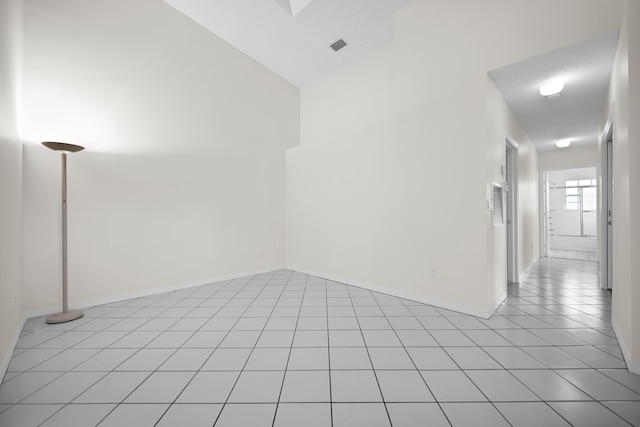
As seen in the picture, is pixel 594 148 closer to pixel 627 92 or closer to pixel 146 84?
pixel 627 92

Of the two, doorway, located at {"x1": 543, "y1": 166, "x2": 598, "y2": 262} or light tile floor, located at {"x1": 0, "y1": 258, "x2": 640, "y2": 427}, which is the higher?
doorway, located at {"x1": 543, "y1": 166, "x2": 598, "y2": 262}

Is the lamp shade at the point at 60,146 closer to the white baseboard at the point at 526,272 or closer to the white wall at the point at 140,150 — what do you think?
the white wall at the point at 140,150

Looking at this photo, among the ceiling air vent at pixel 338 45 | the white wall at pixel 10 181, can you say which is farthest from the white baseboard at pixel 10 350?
the ceiling air vent at pixel 338 45

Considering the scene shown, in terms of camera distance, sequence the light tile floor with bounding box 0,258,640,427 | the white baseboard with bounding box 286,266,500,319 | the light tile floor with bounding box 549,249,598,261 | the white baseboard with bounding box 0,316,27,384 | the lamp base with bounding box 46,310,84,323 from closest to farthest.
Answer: the light tile floor with bounding box 0,258,640,427 < the white baseboard with bounding box 0,316,27,384 < the lamp base with bounding box 46,310,84,323 < the white baseboard with bounding box 286,266,500,319 < the light tile floor with bounding box 549,249,598,261

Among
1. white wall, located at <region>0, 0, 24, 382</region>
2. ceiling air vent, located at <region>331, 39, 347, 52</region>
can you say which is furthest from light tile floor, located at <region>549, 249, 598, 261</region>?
white wall, located at <region>0, 0, 24, 382</region>

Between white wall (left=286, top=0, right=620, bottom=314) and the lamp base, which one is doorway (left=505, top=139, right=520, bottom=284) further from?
the lamp base

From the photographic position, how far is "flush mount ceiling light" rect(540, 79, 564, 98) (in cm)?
273

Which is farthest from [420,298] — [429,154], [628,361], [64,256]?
[64,256]

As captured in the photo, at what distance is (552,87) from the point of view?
277 cm

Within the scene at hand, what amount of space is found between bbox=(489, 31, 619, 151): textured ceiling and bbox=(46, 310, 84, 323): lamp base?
5.08 metres

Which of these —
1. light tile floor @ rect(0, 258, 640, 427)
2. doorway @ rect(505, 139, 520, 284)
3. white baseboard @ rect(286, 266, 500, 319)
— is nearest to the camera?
light tile floor @ rect(0, 258, 640, 427)

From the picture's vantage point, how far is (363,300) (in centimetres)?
318

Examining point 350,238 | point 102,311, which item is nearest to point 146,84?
point 102,311

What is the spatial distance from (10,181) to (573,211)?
42.2ft
